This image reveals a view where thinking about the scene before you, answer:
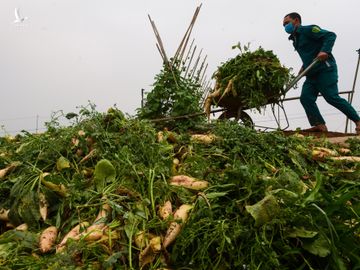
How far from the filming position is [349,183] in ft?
7.09

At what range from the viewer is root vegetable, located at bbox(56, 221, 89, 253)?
5.93 ft

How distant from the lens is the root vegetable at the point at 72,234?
1806 millimetres

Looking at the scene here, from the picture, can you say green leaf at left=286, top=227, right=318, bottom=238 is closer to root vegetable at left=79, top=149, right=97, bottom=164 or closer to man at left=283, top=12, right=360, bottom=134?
root vegetable at left=79, top=149, right=97, bottom=164

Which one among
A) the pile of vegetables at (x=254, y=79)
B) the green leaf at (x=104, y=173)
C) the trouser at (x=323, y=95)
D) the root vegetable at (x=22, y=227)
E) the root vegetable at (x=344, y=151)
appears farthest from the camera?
the trouser at (x=323, y=95)

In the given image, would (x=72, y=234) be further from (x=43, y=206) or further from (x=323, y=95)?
(x=323, y=95)

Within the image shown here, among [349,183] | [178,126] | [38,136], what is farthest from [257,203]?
[178,126]

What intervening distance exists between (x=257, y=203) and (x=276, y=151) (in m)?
1.11

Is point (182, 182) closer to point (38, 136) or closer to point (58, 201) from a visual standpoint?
point (58, 201)

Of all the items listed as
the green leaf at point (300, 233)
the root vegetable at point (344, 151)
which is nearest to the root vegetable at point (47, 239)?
the green leaf at point (300, 233)

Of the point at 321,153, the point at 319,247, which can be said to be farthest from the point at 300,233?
the point at 321,153

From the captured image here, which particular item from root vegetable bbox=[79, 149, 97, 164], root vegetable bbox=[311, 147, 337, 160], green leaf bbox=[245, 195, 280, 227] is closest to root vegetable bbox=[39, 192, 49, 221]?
root vegetable bbox=[79, 149, 97, 164]

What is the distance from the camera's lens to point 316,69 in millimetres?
5066

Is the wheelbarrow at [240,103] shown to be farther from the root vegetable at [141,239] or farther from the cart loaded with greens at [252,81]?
the root vegetable at [141,239]

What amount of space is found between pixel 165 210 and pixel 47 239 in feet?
1.65
